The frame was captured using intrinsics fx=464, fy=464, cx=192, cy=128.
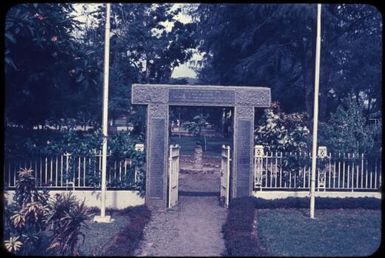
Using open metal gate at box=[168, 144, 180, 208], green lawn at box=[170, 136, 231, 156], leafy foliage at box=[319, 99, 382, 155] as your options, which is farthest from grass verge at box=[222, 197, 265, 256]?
green lawn at box=[170, 136, 231, 156]

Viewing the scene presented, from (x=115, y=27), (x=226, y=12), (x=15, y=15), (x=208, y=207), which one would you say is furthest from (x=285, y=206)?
(x=115, y=27)

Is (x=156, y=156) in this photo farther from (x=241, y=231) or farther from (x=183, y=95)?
(x=241, y=231)

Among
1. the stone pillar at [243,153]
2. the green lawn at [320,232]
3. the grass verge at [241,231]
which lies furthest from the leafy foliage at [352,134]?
the grass verge at [241,231]

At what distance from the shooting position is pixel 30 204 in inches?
353

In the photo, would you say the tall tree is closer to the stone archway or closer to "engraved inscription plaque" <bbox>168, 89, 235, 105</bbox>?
the stone archway

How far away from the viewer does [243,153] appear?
1377 cm

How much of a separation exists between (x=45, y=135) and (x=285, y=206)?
7.78 m

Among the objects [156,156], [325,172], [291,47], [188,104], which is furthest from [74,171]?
[291,47]

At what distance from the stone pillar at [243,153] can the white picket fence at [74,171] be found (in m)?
2.98

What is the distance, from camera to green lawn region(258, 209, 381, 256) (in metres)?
9.22

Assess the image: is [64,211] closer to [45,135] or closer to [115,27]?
[45,135]

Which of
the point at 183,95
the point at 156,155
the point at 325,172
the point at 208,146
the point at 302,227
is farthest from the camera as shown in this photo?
the point at 208,146

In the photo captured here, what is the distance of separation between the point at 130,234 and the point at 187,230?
5.69ft

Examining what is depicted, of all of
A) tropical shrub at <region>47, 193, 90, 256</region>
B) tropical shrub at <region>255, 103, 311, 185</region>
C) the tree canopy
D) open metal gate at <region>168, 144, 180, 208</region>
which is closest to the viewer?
tropical shrub at <region>47, 193, 90, 256</region>
